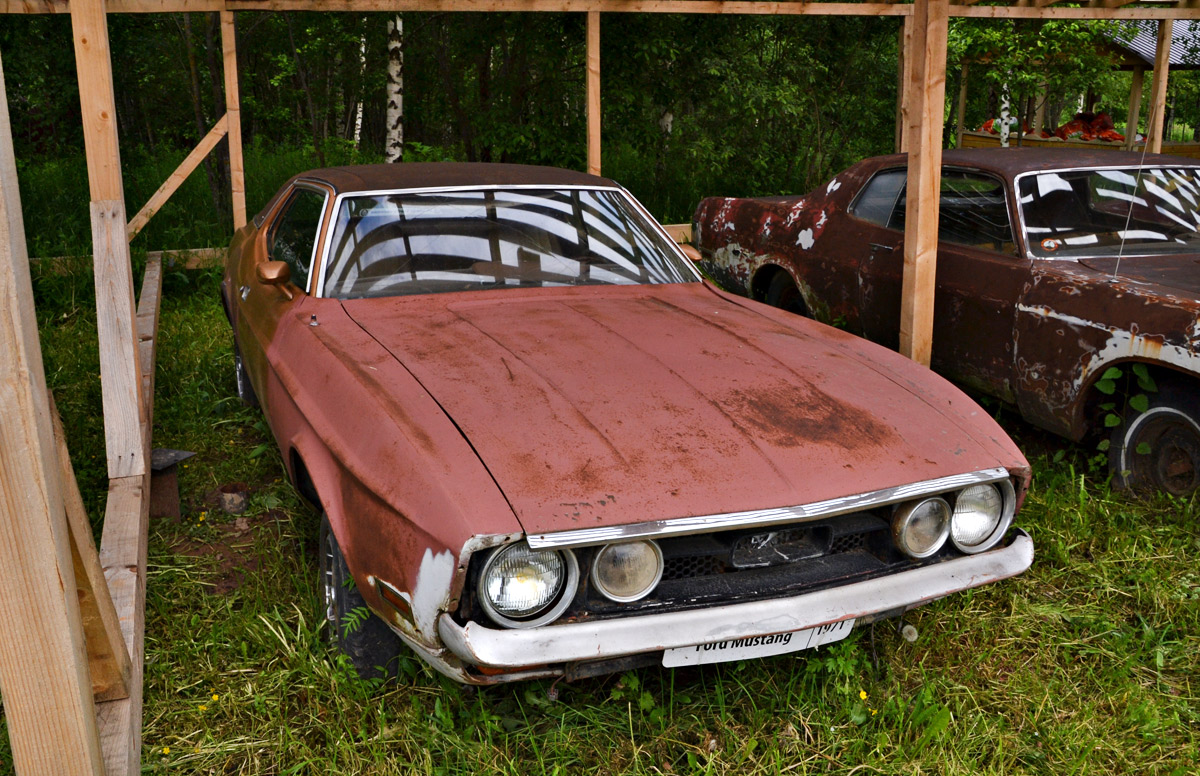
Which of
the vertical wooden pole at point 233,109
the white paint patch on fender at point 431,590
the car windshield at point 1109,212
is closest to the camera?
the white paint patch on fender at point 431,590

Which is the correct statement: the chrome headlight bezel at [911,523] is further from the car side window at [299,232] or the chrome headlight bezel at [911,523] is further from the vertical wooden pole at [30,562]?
the car side window at [299,232]

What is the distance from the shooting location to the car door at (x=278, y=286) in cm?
366

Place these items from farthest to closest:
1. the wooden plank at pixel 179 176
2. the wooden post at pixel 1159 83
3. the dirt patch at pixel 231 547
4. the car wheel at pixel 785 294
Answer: the wooden post at pixel 1159 83, the wooden plank at pixel 179 176, the car wheel at pixel 785 294, the dirt patch at pixel 231 547

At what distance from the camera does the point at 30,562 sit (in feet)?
5.43

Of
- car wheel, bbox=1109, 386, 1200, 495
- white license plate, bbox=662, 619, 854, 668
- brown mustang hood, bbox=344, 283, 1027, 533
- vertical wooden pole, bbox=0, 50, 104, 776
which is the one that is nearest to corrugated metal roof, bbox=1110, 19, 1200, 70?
car wheel, bbox=1109, 386, 1200, 495

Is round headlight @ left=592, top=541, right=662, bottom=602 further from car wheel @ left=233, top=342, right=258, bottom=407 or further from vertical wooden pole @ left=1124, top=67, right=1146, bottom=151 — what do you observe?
vertical wooden pole @ left=1124, top=67, right=1146, bottom=151

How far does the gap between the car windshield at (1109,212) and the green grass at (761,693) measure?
1.28 meters

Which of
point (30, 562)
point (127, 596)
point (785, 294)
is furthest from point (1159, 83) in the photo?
point (30, 562)

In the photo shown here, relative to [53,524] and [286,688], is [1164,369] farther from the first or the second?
[53,524]

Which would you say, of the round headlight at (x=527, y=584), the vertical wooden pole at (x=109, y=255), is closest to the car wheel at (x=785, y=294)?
the vertical wooden pole at (x=109, y=255)

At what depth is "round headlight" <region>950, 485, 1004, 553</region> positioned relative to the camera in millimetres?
2715

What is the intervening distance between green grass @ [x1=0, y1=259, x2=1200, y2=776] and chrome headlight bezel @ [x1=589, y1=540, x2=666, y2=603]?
447 millimetres

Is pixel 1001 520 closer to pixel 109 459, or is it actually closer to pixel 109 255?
pixel 109 459

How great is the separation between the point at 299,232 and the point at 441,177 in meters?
0.65
